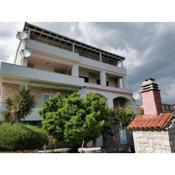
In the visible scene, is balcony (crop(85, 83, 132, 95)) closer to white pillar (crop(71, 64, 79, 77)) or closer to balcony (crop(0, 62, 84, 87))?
balcony (crop(0, 62, 84, 87))

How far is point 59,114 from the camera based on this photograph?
11.1 m

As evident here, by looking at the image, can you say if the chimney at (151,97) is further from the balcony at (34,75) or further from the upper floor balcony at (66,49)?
the upper floor balcony at (66,49)

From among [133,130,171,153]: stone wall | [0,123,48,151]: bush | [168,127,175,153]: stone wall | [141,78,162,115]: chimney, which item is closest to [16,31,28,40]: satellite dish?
[0,123,48,151]: bush

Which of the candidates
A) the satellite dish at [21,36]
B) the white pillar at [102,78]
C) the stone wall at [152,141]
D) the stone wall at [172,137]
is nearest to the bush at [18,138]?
the stone wall at [152,141]

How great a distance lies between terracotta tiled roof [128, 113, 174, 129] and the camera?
4379mm

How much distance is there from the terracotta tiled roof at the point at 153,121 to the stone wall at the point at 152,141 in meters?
0.15

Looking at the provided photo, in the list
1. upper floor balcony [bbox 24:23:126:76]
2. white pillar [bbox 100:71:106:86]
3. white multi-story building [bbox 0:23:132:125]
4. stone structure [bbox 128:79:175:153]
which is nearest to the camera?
stone structure [bbox 128:79:175:153]

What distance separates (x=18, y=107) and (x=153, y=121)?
8.92 metres

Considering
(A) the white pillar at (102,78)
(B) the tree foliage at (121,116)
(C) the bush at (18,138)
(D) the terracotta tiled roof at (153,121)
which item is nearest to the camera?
(D) the terracotta tiled roof at (153,121)

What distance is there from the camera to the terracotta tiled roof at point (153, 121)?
438cm

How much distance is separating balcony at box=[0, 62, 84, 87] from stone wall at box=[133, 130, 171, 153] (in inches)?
422

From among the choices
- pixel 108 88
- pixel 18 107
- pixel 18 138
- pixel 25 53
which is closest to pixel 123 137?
pixel 108 88
